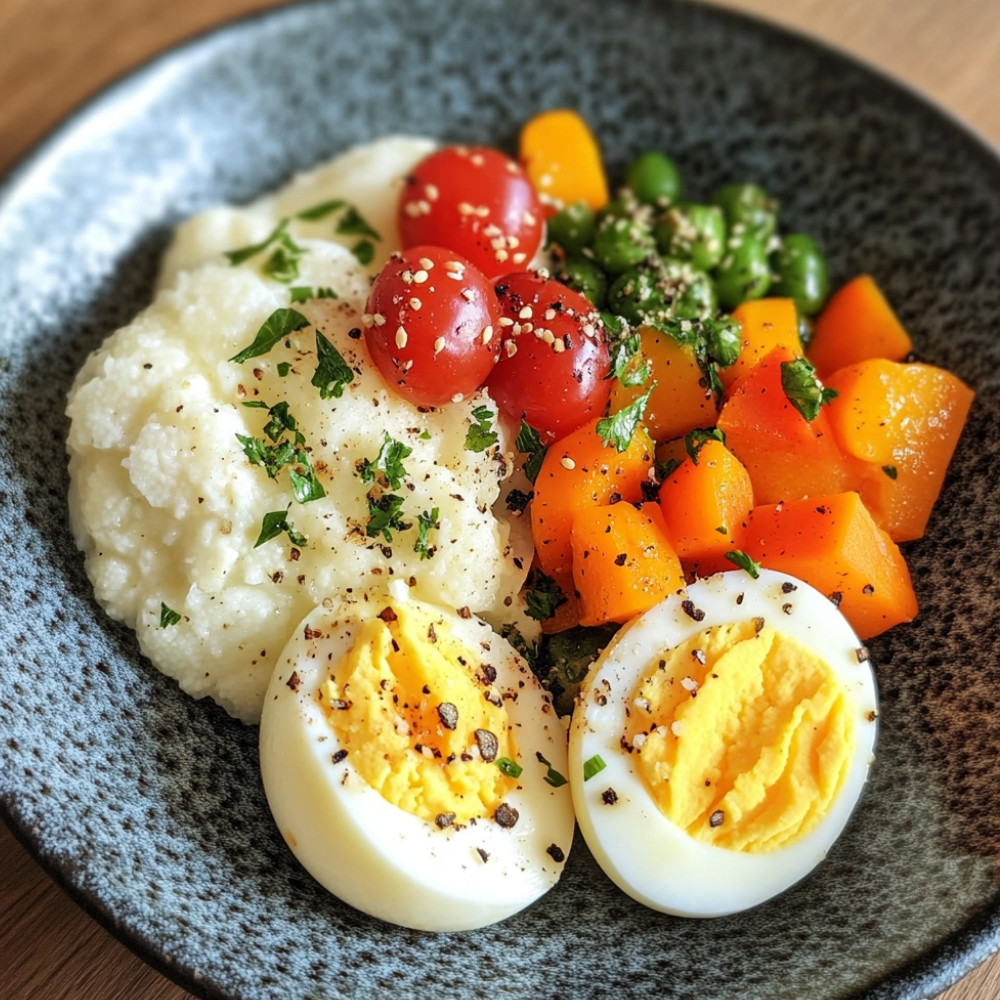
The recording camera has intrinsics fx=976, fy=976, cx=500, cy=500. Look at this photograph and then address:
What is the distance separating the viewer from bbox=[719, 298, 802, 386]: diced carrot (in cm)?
239

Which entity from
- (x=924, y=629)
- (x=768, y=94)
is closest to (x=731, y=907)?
(x=924, y=629)

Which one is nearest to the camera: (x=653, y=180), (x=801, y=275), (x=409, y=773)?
(x=409, y=773)

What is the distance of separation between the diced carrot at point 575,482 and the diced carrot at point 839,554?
0.29 metres

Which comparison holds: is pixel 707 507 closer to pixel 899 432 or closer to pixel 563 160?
pixel 899 432

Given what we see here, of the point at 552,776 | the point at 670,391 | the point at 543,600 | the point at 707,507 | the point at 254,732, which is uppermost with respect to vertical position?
the point at 670,391

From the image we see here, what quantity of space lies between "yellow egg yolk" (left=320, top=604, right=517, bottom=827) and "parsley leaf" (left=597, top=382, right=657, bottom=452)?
60cm

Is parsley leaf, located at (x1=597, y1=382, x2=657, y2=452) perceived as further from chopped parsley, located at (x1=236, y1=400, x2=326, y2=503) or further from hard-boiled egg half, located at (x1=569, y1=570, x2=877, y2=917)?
chopped parsley, located at (x1=236, y1=400, x2=326, y2=503)

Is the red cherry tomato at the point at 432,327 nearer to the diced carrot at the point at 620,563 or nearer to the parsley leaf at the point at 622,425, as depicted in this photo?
the parsley leaf at the point at 622,425

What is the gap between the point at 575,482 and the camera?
7.22ft

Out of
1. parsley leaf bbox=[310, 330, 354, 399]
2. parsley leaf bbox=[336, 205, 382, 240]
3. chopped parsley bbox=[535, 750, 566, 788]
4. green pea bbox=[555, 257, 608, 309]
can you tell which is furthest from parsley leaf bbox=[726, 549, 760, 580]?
parsley leaf bbox=[336, 205, 382, 240]

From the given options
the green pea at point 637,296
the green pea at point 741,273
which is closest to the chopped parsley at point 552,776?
the green pea at point 637,296

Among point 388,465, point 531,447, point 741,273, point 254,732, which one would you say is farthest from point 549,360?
point 254,732

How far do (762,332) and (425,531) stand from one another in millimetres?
1031

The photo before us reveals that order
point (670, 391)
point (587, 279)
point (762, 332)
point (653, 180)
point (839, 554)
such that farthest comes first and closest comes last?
1. point (653, 180)
2. point (587, 279)
3. point (762, 332)
4. point (670, 391)
5. point (839, 554)
